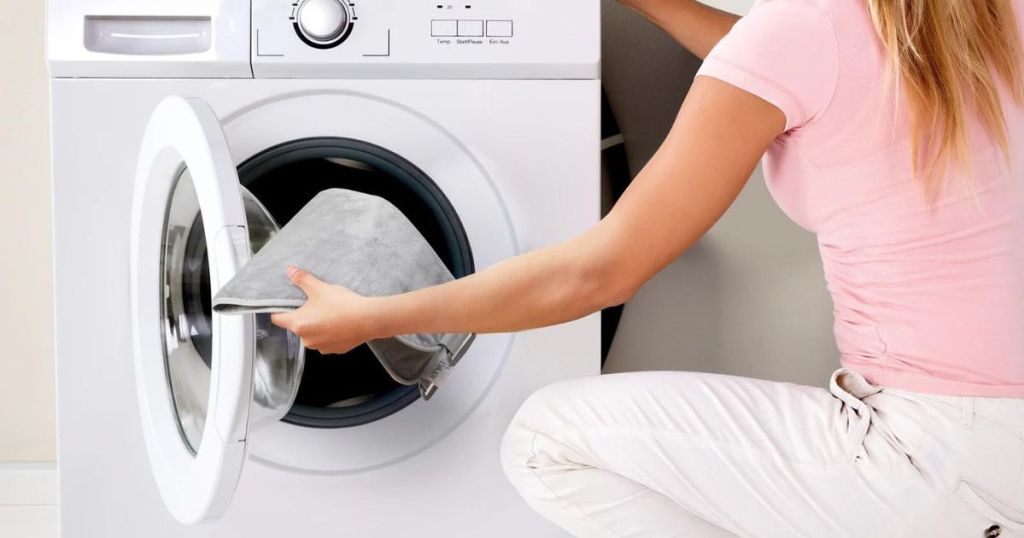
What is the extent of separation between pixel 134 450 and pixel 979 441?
3.15ft

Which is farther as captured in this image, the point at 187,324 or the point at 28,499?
the point at 28,499

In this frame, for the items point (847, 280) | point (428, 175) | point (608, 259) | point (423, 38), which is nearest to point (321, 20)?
point (423, 38)

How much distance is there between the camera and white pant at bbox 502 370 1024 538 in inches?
32.4

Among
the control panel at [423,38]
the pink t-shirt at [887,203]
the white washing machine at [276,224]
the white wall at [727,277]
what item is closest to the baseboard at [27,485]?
the white washing machine at [276,224]

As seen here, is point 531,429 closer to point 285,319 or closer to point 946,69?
point 285,319

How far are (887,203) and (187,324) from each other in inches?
33.0

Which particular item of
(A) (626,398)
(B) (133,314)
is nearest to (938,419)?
(A) (626,398)

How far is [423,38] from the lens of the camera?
Answer: 112 cm

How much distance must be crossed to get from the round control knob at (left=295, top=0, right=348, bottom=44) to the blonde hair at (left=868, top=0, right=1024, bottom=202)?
0.61 m

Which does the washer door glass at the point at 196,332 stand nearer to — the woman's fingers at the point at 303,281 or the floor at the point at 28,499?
the woman's fingers at the point at 303,281

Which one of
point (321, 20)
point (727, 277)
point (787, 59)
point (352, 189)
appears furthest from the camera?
point (727, 277)

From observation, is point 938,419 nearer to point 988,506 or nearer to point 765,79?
point 988,506

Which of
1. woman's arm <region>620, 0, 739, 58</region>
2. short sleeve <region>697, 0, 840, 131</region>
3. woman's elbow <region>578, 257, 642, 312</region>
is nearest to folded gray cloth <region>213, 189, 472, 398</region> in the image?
woman's elbow <region>578, 257, 642, 312</region>

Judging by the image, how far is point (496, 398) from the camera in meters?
1.16
